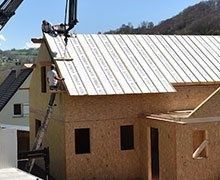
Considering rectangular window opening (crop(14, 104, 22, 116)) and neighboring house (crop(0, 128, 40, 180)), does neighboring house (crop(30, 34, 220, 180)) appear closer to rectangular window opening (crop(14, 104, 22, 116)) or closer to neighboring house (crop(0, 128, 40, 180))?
neighboring house (crop(0, 128, 40, 180))

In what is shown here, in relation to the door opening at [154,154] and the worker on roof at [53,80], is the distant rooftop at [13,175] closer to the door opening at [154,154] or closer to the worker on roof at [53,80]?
the worker on roof at [53,80]

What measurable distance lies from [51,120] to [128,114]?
13.6 feet

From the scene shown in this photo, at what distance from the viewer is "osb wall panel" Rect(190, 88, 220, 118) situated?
20078 mm

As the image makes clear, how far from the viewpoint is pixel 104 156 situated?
22.1 meters

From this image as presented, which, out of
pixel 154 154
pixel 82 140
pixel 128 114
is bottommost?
pixel 154 154

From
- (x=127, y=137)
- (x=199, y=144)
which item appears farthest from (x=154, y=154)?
(x=199, y=144)

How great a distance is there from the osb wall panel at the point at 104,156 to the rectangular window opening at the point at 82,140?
0.23 meters

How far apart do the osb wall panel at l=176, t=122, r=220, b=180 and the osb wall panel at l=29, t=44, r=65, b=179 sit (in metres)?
5.50

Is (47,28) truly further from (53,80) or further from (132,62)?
(132,62)

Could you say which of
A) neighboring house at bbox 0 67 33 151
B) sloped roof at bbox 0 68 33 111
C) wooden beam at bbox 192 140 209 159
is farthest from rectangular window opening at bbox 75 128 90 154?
neighboring house at bbox 0 67 33 151

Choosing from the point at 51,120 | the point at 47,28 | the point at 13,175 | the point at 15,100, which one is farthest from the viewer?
the point at 15,100

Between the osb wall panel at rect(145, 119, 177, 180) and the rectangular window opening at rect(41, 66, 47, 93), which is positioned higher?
the rectangular window opening at rect(41, 66, 47, 93)

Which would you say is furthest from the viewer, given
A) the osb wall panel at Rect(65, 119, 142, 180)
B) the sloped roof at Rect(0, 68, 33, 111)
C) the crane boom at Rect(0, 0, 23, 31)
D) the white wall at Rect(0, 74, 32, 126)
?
the white wall at Rect(0, 74, 32, 126)

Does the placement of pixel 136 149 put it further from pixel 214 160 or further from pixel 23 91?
pixel 23 91
